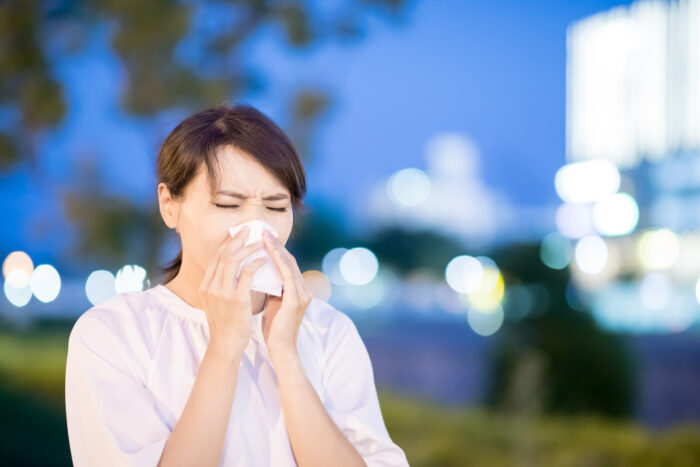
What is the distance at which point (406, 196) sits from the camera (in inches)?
326

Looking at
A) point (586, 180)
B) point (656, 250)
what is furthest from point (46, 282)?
point (656, 250)

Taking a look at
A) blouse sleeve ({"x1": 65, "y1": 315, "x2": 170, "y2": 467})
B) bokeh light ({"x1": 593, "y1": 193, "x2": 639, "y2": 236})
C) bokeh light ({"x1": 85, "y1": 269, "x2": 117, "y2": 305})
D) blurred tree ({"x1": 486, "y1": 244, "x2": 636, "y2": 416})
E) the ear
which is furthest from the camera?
bokeh light ({"x1": 593, "y1": 193, "x2": 639, "y2": 236})

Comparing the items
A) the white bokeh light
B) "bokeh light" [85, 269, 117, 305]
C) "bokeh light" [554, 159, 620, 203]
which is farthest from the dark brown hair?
"bokeh light" [554, 159, 620, 203]

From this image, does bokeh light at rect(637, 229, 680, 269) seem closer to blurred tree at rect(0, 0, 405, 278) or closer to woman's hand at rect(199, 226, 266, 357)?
blurred tree at rect(0, 0, 405, 278)

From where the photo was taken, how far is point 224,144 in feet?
4.50

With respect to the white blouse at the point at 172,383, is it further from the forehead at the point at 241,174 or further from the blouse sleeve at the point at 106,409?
the forehead at the point at 241,174

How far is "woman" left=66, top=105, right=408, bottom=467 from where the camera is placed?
123 cm

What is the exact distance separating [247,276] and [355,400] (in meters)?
0.37

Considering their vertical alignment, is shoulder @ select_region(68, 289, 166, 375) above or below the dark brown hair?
below

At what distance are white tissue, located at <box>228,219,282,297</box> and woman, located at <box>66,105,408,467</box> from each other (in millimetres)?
15

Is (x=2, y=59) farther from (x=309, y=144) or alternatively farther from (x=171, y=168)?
(x=171, y=168)

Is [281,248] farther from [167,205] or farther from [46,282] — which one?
[46,282]

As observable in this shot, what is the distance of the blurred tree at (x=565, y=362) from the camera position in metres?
5.74

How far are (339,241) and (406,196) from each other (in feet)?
3.48
